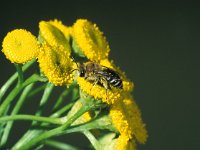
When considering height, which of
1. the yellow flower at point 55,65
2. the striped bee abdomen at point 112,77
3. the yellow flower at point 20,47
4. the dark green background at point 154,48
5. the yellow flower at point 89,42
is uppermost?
the dark green background at point 154,48

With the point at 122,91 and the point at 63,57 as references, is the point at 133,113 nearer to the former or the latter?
the point at 122,91

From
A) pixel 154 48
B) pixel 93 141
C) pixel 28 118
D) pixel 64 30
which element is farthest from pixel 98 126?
pixel 154 48

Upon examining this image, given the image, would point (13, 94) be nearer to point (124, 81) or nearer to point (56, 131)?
point (56, 131)

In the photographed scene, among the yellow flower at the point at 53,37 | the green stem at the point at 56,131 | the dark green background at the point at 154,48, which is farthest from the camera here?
the dark green background at the point at 154,48

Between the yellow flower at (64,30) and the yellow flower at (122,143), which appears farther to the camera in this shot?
the yellow flower at (64,30)

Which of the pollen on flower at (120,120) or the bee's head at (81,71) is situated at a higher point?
the bee's head at (81,71)

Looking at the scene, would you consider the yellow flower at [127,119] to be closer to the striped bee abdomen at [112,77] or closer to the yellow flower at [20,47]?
the striped bee abdomen at [112,77]

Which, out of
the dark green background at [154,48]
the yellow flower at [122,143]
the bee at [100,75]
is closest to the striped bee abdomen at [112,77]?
the bee at [100,75]
